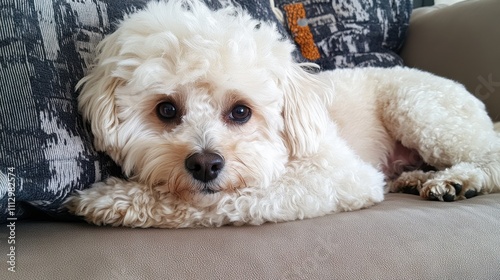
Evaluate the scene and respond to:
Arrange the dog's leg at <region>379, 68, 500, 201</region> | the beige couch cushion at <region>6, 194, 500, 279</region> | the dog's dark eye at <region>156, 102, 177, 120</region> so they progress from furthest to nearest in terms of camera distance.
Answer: the dog's leg at <region>379, 68, 500, 201</region>, the dog's dark eye at <region>156, 102, 177, 120</region>, the beige couch cushion at <region>6, 194, 500, 279</region>

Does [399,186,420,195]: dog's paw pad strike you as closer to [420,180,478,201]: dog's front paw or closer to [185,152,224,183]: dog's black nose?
[420,180,478,201]: dog's front paw

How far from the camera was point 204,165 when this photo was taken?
99 cm

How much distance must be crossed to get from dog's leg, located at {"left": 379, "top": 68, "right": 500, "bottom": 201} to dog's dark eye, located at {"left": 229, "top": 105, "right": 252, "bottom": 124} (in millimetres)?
738

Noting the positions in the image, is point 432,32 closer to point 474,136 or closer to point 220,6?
point 474,136

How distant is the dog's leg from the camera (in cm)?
152

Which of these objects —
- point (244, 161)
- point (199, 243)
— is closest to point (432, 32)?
point (244, 161)

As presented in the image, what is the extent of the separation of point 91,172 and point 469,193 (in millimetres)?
1203

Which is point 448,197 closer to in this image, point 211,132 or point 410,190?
point 410,190

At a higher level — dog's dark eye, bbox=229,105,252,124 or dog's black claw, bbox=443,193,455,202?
dog's dark eye, bbox=229,105,252,124

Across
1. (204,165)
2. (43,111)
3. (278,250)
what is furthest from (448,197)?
(43,111)

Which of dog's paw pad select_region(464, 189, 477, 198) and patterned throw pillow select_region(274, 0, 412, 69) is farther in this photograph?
patterned throw pillow select_region(274, 0, 412, 69)

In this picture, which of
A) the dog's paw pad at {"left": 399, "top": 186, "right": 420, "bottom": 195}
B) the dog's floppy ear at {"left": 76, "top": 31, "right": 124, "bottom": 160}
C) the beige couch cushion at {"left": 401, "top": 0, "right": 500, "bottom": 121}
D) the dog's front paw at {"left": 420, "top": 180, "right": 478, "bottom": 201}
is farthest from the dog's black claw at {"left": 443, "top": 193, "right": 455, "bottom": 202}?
the dog's floppy ear at {"left": 76, "top": 31, "right": 124, "bottom": 160}

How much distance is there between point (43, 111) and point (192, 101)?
1.25 ft

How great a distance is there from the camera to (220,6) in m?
1.53
